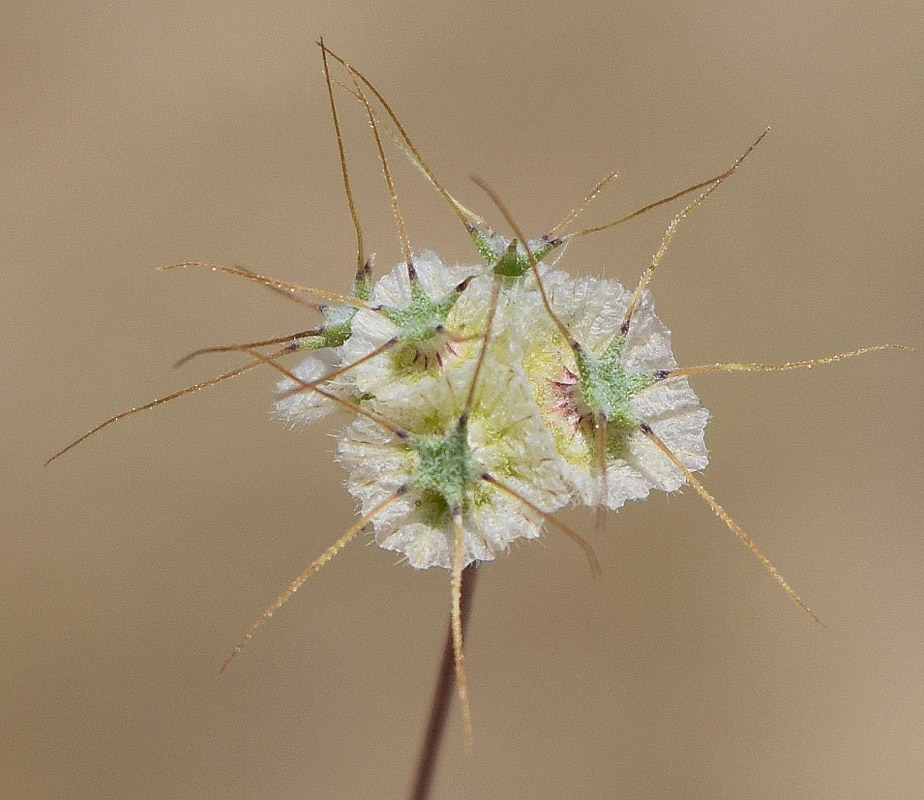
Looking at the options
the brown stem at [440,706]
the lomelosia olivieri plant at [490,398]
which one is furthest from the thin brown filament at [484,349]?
the brown stem at [440,706]

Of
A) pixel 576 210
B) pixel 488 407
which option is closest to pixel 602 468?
pixel 488 407

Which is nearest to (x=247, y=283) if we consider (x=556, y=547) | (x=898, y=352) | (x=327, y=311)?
(x=556, y=547)

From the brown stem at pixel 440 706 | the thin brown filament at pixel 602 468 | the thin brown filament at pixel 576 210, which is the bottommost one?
the brown stem at pixel 440 706

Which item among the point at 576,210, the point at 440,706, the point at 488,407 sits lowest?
the point at 440,706

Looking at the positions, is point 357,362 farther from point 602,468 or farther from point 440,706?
point 440,706

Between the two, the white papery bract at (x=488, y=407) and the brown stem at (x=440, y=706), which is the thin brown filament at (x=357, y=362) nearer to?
the white papery bract at (x=488, y=407)

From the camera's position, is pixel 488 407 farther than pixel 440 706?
No
